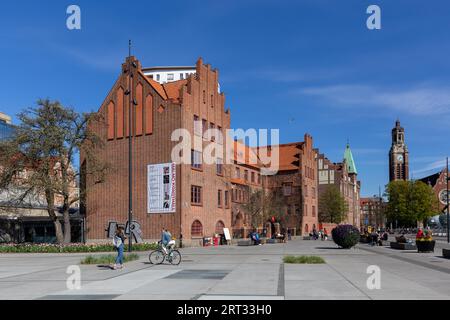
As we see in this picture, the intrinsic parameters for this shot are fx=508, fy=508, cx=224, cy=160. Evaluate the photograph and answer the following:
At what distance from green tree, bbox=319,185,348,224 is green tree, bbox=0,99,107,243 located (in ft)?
223

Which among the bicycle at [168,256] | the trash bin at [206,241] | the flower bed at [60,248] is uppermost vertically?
the bicycle at [168,256]

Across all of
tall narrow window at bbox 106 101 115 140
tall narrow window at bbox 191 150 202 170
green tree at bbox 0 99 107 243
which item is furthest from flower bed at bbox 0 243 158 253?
tall narrow window at bbox 106 101 115 140

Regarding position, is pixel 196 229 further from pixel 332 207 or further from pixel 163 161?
pixel 332 207

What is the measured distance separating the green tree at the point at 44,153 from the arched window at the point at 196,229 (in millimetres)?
10149

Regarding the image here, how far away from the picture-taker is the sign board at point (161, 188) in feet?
148

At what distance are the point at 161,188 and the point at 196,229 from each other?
5252mm

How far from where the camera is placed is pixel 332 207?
10181 centimetres

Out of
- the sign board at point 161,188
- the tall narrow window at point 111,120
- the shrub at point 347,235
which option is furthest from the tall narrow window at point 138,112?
the shrub at point 347,235

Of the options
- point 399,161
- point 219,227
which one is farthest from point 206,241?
point 399,161

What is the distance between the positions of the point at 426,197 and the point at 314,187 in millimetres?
38810

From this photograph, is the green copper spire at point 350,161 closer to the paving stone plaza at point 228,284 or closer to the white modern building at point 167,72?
the white modern building at point 167,72

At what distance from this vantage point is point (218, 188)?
52.3 m
